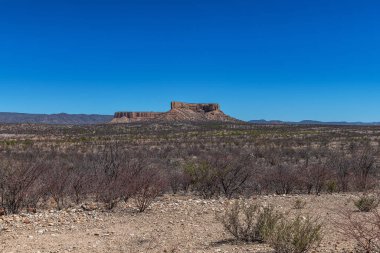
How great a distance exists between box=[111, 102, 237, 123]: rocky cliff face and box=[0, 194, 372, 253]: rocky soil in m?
125

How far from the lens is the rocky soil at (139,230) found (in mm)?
6602

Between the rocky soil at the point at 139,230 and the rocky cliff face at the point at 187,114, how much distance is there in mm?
125400

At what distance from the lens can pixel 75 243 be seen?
6.88 m

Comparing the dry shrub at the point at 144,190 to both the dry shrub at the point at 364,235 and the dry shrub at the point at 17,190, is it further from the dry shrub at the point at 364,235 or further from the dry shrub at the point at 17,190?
the dry shrub at the point at 364,235

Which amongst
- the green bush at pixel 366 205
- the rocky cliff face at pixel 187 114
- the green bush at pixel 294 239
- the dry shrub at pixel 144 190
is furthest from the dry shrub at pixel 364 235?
the rocky cliff face at pixel 187 114

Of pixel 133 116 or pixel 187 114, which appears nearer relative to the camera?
pixel 187 114

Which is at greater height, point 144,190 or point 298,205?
point 144,190

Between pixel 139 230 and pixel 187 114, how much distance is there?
138342 millimetres

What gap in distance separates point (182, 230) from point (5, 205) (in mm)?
4903

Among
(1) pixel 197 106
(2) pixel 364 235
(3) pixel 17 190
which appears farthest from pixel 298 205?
(1) pixel 197 106

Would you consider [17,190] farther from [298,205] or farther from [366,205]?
[366,205]

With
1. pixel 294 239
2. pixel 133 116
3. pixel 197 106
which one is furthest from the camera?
pixel 133 116

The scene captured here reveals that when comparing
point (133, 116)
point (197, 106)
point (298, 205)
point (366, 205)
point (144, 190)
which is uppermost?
point (197, 106)

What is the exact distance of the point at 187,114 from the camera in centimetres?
14600
